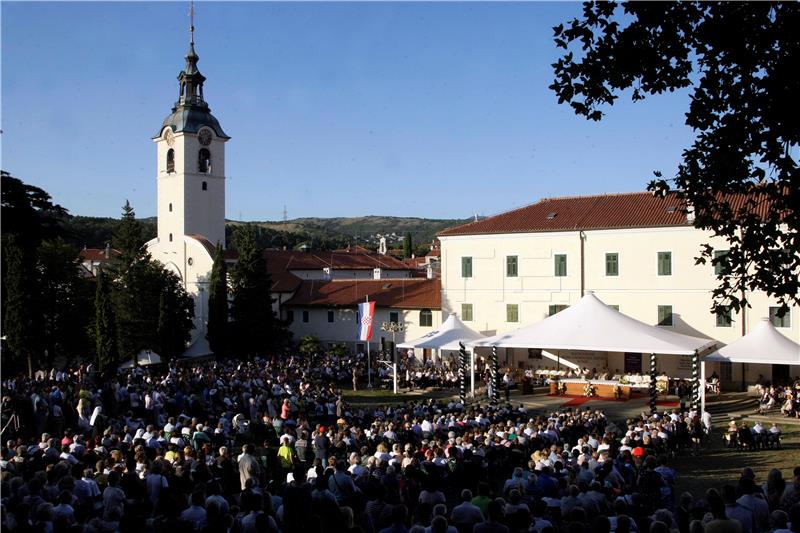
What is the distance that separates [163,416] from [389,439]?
7.07m

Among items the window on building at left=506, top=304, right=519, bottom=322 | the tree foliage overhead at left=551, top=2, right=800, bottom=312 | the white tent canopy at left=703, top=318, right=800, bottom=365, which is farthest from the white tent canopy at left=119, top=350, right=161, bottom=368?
the tree foliage overhead at left=551, top=2, right=800, bottom=312

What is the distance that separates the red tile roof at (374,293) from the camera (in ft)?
128

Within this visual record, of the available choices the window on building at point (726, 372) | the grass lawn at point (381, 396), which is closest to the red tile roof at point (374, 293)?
the grass lawn at point (381, 396)

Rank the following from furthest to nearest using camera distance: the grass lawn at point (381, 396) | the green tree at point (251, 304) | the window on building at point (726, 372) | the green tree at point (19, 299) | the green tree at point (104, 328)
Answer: the green tree at point (251, 304), the green tree at point (104, 328), the green tree at point (19, 299), the window on building at point (726, 372), the grass lawn at point (381, 396)

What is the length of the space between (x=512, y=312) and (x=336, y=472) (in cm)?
2506

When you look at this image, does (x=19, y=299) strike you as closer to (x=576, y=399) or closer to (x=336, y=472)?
(x=576, y=399)

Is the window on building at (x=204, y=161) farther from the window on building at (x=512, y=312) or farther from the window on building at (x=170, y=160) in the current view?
the window on building at (x=512, y=312)

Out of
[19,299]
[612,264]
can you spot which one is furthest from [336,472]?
[19,299]

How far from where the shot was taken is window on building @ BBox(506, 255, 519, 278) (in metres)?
34.7

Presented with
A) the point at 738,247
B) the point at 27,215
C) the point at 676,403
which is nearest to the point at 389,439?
the point at 738,247

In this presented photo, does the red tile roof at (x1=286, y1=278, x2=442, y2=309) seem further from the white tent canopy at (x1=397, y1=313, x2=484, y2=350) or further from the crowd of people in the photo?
the crowd of people

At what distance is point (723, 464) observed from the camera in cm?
1664

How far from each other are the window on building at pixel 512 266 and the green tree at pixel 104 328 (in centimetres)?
1887

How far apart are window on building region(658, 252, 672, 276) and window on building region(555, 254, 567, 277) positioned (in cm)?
411
